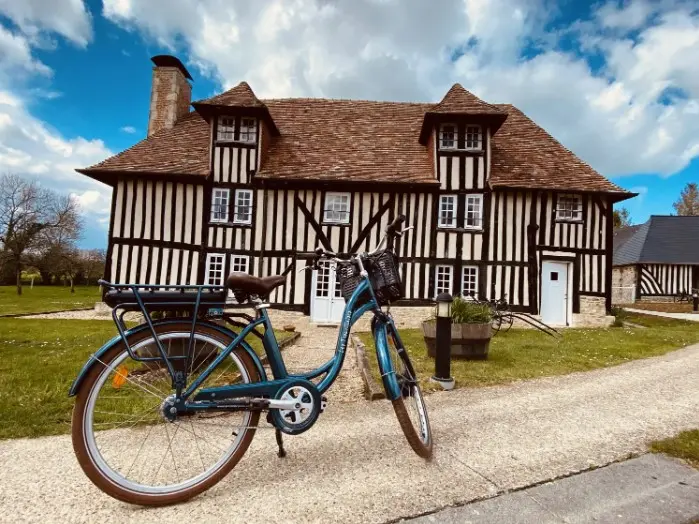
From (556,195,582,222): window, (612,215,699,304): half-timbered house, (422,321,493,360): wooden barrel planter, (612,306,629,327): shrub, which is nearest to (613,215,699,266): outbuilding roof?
(612,215,699,304): half-timbered house

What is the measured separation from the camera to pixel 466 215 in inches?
498

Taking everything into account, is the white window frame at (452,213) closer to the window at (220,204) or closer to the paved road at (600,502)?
the window at (220,204)

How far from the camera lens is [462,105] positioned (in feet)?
41.2

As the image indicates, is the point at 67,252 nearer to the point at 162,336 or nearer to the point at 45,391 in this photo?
the point at 45,391

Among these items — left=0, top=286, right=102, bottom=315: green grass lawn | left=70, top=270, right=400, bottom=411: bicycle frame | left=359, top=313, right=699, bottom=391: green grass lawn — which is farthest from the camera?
left=0, top=286, right=102, bottom=315: green grass lawn

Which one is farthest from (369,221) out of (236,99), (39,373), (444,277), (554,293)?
(39,373)

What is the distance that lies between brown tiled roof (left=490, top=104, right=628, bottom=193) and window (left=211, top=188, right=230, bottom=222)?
8.47 m

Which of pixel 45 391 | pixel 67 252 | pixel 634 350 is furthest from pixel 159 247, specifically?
pixel 67 252

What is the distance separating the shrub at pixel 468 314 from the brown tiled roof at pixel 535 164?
290 inches

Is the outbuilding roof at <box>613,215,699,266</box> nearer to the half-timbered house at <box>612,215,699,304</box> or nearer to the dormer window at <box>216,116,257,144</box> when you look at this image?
the half-timbered house at <box>612,215,699,304</box>

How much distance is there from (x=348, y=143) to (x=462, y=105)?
4024mm

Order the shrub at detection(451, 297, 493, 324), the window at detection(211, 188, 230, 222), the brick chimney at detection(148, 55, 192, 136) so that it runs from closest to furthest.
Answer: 1. the shrub at detection(451, 297, 493, 324)
2. the window at detection(211, 188, 230, 222)
3. the brick chimney at detection(148, 55, 192, 136)

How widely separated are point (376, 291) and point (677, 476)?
6.81 feet

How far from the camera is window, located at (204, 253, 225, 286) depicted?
12.6 meters
